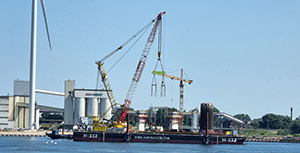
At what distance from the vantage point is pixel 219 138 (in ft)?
544

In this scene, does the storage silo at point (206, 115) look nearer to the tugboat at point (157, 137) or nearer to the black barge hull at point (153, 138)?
the tugboat at point (157, 137)

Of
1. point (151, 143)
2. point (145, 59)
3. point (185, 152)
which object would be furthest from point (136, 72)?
point (185, 152)

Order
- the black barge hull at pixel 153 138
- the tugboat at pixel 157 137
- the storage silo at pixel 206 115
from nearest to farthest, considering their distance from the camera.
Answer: the black barge hull at pixel 153 138 → the tugboat at pixel 157 137 → the storage silo at pixel 206 115

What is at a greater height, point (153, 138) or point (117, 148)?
point (153, 138)

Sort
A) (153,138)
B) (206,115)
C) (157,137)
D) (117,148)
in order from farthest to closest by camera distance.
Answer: (206,115), (153,138), (157,137), (117,148)

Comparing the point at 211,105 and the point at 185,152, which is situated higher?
the point at 211,105

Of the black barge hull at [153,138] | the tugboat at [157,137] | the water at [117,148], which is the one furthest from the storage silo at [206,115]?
the water at [117,148]

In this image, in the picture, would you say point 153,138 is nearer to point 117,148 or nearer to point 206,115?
point 206,115

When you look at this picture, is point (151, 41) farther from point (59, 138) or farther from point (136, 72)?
point (59, 138)

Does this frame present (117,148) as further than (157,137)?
No

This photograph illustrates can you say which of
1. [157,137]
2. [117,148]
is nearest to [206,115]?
[157,137]

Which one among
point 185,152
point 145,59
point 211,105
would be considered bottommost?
point 185,152

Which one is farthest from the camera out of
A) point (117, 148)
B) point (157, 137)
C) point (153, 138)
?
point (153, 138)

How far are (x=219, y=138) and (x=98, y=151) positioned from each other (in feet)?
168
